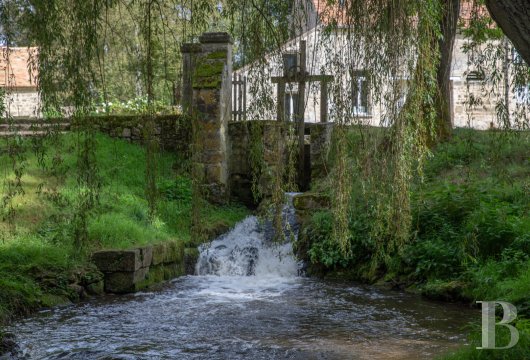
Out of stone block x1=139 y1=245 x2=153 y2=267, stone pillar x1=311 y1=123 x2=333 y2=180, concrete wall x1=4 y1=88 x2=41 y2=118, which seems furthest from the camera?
stone pillar x1=311 y1=123 x2=333 y2=180

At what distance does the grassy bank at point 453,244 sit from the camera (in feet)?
30.9

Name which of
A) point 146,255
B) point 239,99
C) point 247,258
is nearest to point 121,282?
point 146,255

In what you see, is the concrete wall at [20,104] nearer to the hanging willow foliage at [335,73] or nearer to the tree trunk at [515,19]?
the hanging willow foliage at [335,73]

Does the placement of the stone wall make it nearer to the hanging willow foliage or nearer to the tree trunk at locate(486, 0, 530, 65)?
the hanging willow foliage

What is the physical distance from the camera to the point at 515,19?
397 cm

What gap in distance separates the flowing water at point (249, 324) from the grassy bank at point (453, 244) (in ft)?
1.53

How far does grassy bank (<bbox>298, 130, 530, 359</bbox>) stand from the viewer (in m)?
9.43

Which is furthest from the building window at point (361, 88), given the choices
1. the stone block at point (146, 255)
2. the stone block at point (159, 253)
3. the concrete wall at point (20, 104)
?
the stone block at point (159, 253)

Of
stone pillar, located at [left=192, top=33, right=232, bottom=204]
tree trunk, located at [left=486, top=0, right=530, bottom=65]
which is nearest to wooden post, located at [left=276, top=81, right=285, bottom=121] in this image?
tree trunk, located at [left=486, top=0, right=530, bottom=65]

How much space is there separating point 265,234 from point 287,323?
16.7 ft

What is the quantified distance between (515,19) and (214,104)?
35.7 feet

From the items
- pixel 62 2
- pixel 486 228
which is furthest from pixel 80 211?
pixel 486 228

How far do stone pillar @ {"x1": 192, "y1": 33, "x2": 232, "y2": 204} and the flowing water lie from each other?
3.53m

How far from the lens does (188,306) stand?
31.0ft
